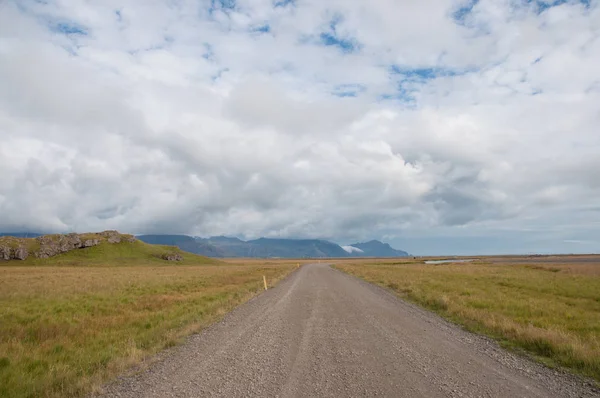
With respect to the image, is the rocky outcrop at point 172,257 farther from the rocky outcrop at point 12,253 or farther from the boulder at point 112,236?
the rocky outcrop at point 12,253

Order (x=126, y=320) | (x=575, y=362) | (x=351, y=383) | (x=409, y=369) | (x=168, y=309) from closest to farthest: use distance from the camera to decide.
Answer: (x=351, y=383) → (x=409, y=369) → (x=575, y=362) → (x=126, y=320) → (x=168, y=309)

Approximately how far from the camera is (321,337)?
39.0ft

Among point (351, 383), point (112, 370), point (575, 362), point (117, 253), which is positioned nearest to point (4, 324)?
point (112, 370)

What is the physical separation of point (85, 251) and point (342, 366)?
6747 inches

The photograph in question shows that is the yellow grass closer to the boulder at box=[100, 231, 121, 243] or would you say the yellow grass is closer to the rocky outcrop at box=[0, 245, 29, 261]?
the rocky outcrop at box=[0, 245, 29, 261]

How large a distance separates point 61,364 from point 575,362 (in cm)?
1332

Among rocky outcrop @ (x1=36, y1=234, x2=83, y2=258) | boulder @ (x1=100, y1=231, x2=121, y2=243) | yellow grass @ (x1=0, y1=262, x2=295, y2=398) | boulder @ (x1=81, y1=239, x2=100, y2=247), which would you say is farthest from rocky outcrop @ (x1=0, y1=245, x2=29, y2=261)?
yellow grass @ (x1=0, y1=262, x2=295, y2=398)

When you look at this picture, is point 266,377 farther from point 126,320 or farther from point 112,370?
point 126,320

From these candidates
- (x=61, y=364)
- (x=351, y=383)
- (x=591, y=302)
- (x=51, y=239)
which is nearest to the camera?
(x=351, y=383)

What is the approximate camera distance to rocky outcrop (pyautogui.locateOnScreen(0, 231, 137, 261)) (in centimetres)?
13688

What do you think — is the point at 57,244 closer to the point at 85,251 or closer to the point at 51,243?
the point at 51,243

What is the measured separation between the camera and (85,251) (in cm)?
15212

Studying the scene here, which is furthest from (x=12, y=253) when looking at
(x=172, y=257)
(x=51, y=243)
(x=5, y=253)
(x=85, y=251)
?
(x=172, y=257)

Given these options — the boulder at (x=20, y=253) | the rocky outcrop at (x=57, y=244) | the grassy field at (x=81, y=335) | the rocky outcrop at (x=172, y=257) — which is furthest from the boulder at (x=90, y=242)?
the grassy field at (x=81, y=335)
